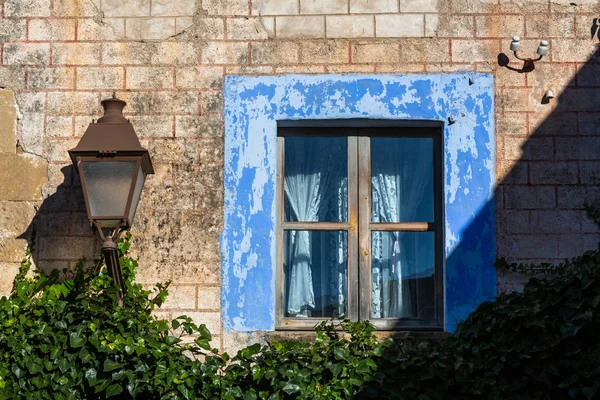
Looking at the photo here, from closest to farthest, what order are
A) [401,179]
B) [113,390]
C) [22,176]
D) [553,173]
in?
[113,390]
[553,173]
[22,176]
[401,179]

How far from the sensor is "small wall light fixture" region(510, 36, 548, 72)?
607 centimetres

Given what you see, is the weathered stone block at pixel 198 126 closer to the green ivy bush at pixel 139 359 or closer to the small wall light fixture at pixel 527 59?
the green ivy bush at pixel 139 359

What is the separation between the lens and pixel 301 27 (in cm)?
625

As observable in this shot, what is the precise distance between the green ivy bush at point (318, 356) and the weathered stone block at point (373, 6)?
5.45ft

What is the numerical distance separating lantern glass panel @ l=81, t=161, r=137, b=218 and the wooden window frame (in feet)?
3.15

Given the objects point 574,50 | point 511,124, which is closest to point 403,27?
point 511,124

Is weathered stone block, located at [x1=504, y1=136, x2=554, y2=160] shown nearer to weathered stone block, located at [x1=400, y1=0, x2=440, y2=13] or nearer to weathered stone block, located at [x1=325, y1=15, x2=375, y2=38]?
weathered stone block, located at [x1=400, y1=0, x2=440, y2=13]

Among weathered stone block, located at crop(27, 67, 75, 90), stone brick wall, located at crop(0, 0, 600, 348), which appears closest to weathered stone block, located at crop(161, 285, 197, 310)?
stone brick wall, located at crop(0, 0, 600, 348)

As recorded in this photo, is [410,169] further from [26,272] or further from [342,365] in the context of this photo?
[26,272]

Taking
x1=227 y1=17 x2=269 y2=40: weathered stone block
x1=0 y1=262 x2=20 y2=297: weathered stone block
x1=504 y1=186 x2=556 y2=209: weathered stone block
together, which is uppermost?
x1=227 y1=17 x2=269 y2=40: weathered stone block

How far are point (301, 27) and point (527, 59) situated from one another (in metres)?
1.24

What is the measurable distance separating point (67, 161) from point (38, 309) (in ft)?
2.76

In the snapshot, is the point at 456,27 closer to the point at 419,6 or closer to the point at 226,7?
the point at 419,6

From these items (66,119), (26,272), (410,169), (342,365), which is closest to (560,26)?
(410,169)
